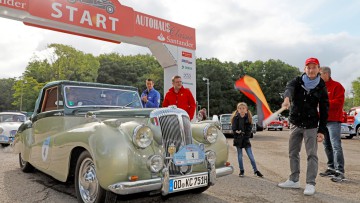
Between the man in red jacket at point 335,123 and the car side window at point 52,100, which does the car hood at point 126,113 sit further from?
the man in red jacket at point 335,123

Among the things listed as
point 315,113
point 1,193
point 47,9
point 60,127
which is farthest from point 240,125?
point 47,9

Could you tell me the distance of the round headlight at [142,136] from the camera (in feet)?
10.5

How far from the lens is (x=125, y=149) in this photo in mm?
3121

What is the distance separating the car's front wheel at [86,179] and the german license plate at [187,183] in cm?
86

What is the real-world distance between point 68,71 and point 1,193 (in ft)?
132

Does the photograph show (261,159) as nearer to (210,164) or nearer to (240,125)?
(240,125)

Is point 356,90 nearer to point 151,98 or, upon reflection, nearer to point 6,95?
point 151,98

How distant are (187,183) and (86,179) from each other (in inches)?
48.8

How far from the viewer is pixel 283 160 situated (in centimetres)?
763

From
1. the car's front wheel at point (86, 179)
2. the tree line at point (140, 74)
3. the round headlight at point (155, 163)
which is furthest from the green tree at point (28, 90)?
the round headlight at point (155, 163)

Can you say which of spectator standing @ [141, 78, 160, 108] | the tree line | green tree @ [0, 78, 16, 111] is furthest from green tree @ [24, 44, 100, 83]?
spectator standing @ [141, 78, 160, 108]

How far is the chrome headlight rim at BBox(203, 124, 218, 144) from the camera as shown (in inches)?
157

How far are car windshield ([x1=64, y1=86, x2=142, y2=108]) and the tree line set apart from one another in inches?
1534

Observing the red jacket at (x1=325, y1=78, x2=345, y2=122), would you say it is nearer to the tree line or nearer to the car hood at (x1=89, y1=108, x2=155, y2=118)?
the car hood at (x1=89, y1=108, x2=155, y2=118)
